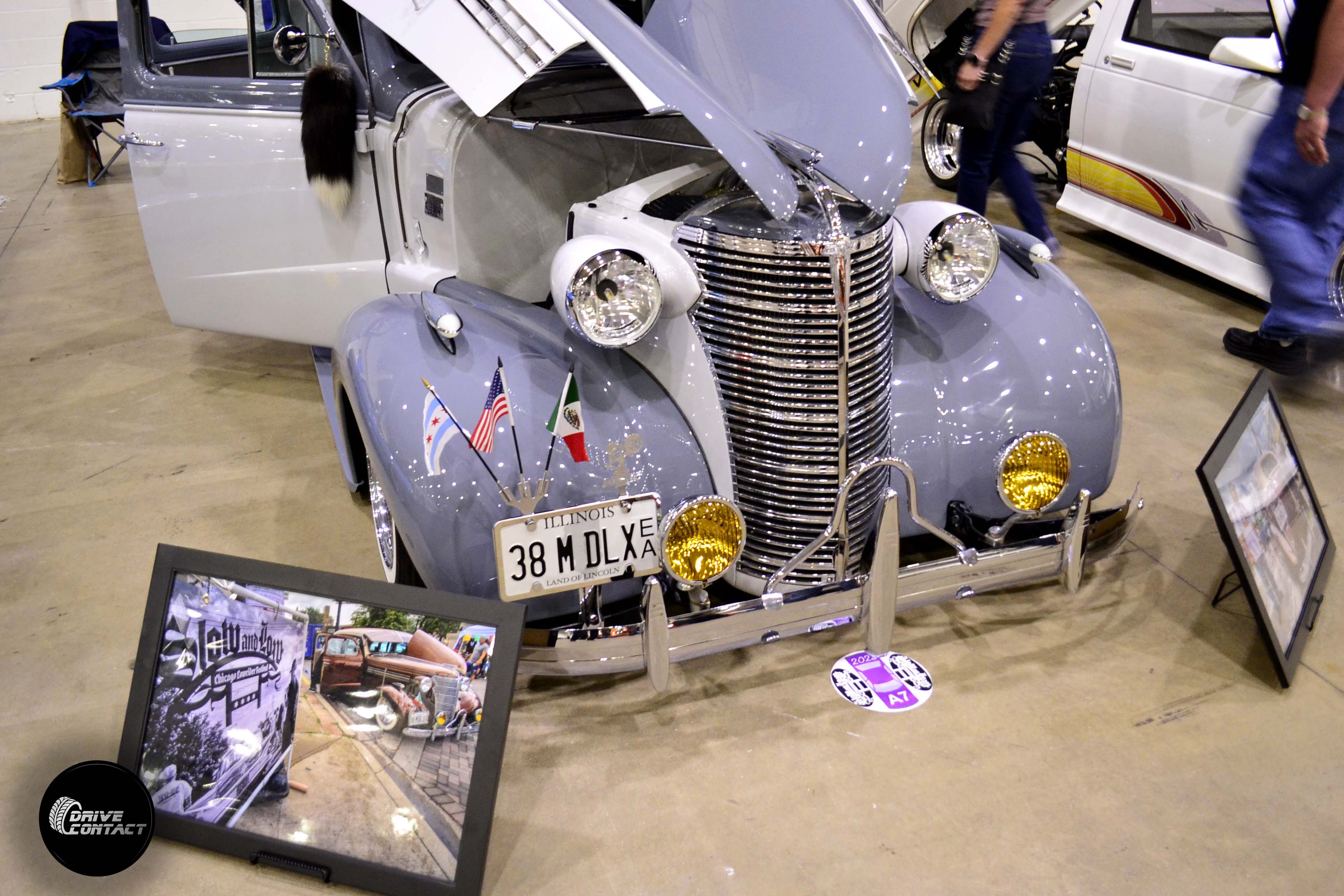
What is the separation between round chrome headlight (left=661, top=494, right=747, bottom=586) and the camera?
2404 millimetres

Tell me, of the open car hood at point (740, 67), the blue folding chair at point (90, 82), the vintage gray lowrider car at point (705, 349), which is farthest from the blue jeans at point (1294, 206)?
the blue folding chair at point (90, 82)

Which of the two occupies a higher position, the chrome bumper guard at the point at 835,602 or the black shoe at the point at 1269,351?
the chrome bumper guard at the point at 835,602

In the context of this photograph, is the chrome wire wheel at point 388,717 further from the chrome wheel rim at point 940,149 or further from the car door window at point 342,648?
the chrome wheel rim at point 940,149

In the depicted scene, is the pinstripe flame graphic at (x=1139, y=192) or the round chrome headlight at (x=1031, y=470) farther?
the pinstripe flame graphic at (x=1139, y=192)

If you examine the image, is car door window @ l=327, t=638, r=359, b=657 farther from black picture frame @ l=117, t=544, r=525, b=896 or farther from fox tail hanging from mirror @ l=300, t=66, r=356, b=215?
fox tail hanging from mirror @ l=300, t=66, r=356, b=215

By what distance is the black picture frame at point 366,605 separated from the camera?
215cm

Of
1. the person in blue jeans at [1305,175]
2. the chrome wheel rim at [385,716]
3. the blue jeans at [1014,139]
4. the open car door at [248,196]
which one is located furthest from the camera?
the blue jeans at [1014,139]

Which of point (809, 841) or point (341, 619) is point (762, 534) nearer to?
point (809, 841)

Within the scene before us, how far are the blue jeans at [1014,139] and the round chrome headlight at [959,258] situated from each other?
5.27ft

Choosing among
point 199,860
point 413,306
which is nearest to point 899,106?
point 413,306

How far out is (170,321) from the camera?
17.6 feet

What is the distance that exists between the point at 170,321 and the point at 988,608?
13.8 feet

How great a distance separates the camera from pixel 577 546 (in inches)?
92.0

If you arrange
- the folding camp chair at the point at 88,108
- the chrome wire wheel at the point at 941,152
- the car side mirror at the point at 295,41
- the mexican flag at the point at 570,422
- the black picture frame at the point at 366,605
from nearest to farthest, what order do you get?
the black picture frame at the point at 366,605 < the mexican flag at the point at 570,422 < the car side mirror at the point at 295,41 < the chrome wire wheel at the point at 941,152 < the folding camp chair at the point at 88,108
